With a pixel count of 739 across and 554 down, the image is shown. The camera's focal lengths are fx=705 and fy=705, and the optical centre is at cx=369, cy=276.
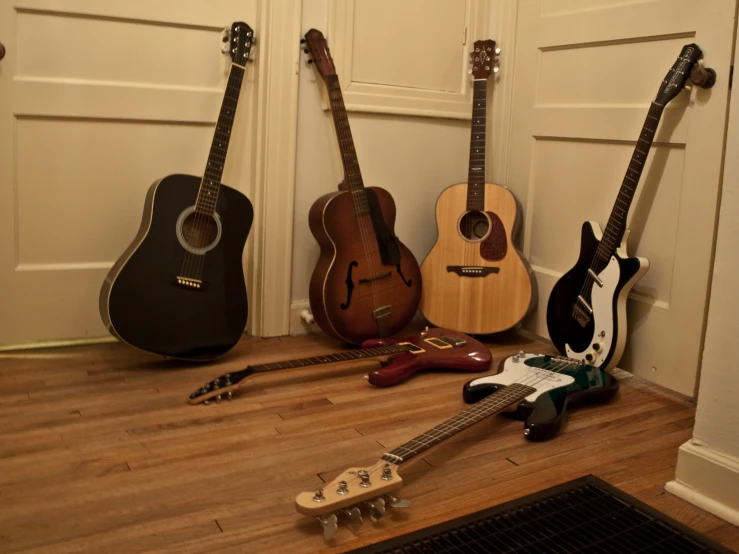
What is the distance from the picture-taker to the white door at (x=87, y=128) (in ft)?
7.40

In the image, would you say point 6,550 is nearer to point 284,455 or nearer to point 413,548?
point 284,455

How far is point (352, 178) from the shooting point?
8.21 ft

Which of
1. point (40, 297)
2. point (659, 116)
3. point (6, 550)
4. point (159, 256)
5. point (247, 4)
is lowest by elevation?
point (6, 550)

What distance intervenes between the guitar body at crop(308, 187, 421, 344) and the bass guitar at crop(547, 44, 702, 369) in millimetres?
617

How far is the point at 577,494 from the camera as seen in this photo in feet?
5.05

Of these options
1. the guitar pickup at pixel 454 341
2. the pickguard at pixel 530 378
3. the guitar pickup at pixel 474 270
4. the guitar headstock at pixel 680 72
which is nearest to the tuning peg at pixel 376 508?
the pickguard at pixel 530 378

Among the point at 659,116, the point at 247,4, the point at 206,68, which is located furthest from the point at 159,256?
the point at 659,116

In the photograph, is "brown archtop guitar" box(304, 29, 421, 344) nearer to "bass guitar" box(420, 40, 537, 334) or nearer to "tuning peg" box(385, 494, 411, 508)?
"bass guitar" box(420, 40, 537, 334)

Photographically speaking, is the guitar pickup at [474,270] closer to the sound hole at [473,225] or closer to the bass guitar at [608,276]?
the sound hole at [473,225]

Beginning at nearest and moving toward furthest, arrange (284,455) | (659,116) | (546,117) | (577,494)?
1. (577,494)
2. (284,455)
3. (659,116)
4. (546,117)

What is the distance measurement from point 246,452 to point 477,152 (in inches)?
59.7

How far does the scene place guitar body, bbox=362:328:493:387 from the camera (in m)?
2.17

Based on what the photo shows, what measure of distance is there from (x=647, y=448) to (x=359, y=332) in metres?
1.05

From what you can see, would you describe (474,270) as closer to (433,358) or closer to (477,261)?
(477,261)
